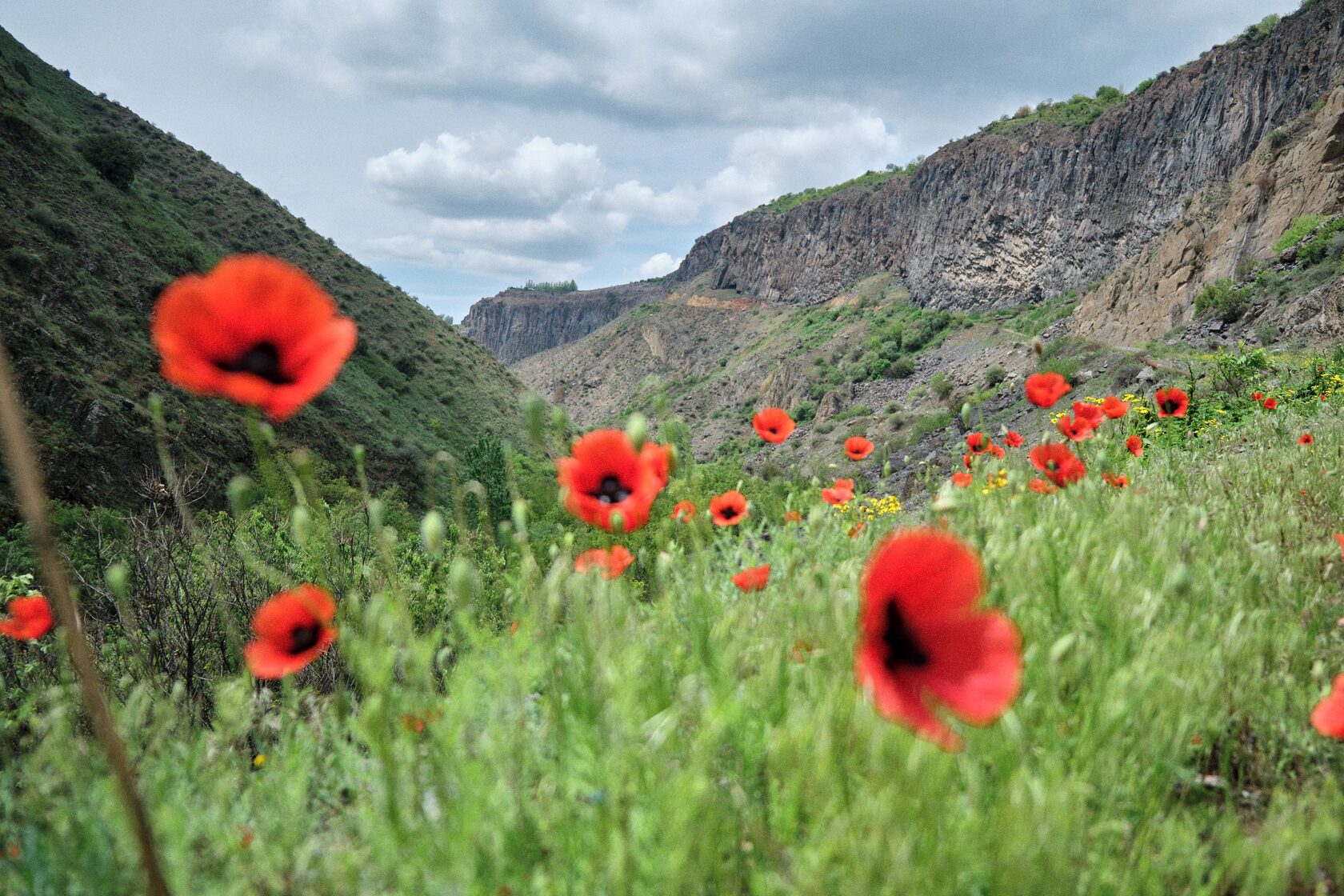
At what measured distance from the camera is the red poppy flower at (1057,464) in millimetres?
2596

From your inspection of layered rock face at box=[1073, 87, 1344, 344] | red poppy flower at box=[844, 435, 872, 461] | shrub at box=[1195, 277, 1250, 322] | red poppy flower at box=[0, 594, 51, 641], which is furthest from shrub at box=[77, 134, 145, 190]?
layered rock face at box=[1073, 87, 1344, 344]

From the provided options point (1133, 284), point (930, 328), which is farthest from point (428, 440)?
point (930, 328)

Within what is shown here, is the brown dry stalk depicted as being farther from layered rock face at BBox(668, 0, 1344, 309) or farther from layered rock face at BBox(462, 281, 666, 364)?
layered rock face at BBox(462, 281, 666, 364)

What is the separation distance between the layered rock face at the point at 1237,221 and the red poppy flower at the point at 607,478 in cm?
1938

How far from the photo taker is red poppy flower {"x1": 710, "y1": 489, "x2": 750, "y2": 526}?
276 cm

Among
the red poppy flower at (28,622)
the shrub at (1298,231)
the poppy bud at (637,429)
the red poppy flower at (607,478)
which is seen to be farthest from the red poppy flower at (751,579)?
the shrub at (1298,231)

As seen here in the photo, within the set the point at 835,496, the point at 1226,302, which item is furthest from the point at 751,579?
the point at 1226,302

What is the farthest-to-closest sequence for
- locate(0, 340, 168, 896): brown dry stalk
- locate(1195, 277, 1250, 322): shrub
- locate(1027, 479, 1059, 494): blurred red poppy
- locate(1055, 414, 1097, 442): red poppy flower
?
locate(1195, 277, 1250, 322): shrub < locate(1055, 414, 1097, 442): red poppy flower < locate(1027, 479, 1059, 494): blurred red poppy < locate(0, 340, 168, 896): brown dry stalk

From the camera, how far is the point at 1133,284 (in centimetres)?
3172

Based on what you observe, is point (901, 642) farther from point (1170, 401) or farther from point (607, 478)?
point (1170, 401)

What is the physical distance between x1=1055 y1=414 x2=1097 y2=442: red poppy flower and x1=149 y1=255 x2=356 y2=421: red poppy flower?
10.0 feet

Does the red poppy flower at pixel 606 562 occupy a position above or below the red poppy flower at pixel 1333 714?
above

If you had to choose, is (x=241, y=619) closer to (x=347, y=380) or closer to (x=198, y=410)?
(x=198, y=410)

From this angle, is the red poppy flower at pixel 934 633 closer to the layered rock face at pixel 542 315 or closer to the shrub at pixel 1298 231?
the shrub at pixel 1298 231
